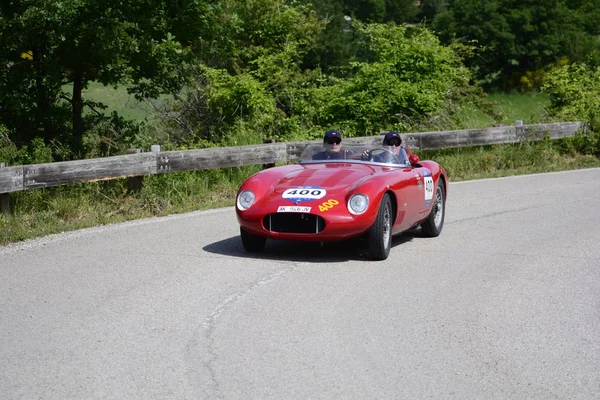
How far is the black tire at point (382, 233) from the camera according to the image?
9.55 metres

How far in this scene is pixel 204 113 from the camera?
2519 centimetres

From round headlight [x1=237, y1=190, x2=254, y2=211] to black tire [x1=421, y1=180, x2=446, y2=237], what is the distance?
2.49 meters

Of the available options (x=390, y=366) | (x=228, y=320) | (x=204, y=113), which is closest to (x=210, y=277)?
(x=228, y=320)

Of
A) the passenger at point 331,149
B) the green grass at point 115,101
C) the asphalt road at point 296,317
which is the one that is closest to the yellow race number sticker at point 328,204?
the asphalt road at point 296,317

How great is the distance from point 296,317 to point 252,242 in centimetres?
280

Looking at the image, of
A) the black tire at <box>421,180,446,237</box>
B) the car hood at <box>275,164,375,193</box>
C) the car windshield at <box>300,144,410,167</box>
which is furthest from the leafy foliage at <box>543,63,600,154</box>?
the car hood at <box>275,164,375,193</box>

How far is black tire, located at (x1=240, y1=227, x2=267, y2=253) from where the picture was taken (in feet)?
32.7

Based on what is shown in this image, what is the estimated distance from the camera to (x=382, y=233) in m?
9.64

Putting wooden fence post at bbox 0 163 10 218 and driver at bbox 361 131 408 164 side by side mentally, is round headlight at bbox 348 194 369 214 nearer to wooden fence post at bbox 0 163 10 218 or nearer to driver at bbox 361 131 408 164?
driver at bbox 361 131 408 164

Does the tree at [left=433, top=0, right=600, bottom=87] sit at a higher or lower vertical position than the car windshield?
higher

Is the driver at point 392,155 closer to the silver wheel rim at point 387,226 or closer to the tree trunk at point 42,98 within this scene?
the silver wheel rim at point 387,226

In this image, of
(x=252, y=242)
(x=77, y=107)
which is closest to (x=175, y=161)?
(x=252, y=242)

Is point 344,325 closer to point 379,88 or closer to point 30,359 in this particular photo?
point 30,359

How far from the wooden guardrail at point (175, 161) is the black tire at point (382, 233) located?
3514mm
